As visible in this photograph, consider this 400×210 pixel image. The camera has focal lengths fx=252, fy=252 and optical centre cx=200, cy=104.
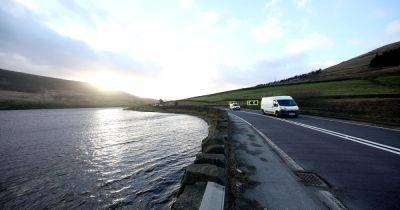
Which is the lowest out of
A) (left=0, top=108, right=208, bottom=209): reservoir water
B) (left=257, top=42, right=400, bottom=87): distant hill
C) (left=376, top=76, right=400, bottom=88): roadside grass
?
(left=0, top=108, right=208, bottom=209): reservoir water

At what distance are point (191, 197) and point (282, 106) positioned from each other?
2576cm

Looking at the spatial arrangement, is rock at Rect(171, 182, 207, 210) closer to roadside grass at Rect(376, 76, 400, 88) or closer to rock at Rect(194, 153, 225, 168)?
rock at Rect(194, 153, 225, 168)

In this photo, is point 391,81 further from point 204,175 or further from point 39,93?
point 39,93

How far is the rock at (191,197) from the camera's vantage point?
4188 mm

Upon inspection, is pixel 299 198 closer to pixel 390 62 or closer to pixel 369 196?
pixel 369 196

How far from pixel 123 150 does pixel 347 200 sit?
14644mm

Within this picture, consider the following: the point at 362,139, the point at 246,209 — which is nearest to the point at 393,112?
the point at 362,139

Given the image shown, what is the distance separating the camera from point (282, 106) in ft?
93.3

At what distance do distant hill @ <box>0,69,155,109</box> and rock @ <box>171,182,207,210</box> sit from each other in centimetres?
10040

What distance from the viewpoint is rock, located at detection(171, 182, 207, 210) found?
4.19m

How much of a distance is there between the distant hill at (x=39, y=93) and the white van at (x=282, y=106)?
88753 mm

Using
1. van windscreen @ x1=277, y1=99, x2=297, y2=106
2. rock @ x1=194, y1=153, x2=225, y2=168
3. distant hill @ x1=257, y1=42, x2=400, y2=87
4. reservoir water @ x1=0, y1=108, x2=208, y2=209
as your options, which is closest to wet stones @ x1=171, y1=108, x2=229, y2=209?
rock @ x1=194, y1=153, x2=225, y2=168

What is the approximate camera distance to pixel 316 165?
8.28 metres

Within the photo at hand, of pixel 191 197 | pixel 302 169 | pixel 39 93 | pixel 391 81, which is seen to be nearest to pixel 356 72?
pixel 391 81
